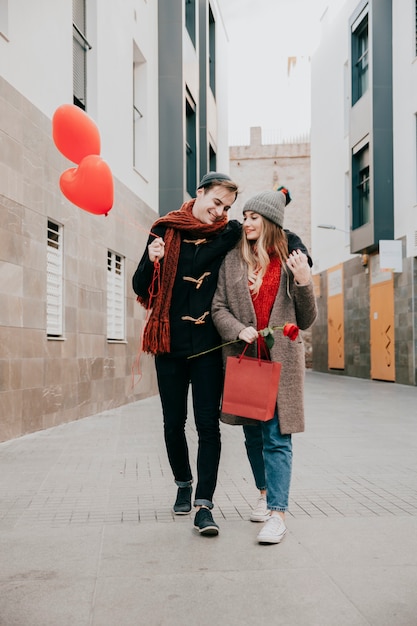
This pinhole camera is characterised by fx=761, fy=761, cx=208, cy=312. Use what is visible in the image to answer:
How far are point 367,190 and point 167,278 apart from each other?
19.7m

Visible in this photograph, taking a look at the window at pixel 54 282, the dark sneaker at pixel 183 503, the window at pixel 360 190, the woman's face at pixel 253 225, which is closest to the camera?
the woman's face at pixel 253 225

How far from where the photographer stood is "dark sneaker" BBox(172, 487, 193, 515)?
4441mm

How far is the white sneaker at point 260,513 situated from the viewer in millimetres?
4250

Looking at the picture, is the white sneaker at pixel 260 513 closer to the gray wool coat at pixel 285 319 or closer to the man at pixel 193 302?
the man at pixel 193 302

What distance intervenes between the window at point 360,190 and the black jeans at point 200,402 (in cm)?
1945

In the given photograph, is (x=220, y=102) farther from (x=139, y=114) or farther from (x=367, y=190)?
(x=139, y=114)

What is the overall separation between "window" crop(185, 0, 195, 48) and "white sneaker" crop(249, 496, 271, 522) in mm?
17086

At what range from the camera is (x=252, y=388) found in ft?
12.7

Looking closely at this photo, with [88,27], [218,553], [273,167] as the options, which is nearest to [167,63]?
[88,27]

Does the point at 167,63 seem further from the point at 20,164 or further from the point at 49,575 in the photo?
the point at 49,575

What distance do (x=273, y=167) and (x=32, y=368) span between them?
30.9m

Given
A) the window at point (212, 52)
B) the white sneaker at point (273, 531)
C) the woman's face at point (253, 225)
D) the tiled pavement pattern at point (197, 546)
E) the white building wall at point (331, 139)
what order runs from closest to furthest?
the tiled pavement pattern at point (197, 546) → the white sneaker at point (273, 531) → the woman's face at point (253, 225) → the window at point (212, 52) → the white building wall at point (331, 139)

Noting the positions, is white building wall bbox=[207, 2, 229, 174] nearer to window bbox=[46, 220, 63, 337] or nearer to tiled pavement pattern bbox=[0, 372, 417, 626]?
window bbox=[46, 220, 63, 337]

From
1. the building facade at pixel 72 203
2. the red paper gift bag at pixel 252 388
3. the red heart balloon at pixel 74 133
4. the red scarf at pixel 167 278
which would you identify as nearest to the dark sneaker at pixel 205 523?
the red paper gift bag at pixel 252 388
